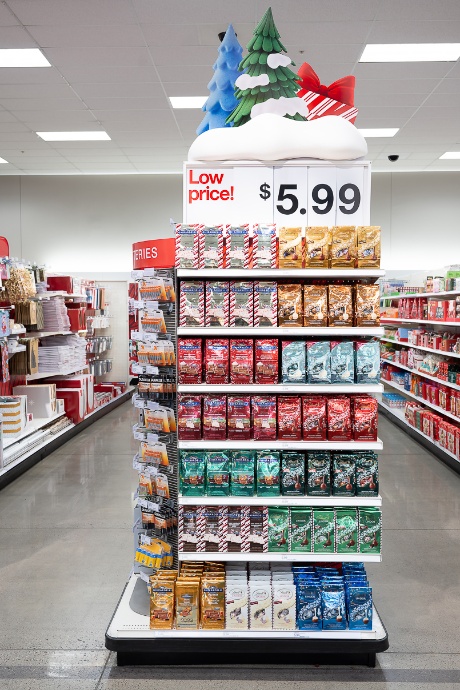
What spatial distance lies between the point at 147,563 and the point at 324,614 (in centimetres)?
91

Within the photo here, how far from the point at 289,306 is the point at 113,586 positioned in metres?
2.12

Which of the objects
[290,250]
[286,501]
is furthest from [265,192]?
[286,501]

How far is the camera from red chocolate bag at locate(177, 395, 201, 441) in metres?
2.91

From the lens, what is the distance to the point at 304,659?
291 centimetres

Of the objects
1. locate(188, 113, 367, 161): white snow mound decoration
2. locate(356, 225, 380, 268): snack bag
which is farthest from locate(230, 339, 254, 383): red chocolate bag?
locate(188, 113, 367, 161): white snow mound decoration

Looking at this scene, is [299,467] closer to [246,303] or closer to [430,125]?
[246,303]

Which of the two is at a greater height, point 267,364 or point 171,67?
point 171,67

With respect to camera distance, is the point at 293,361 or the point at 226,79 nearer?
the point at 293,361

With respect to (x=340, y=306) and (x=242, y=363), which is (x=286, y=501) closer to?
(x=242, y=363)

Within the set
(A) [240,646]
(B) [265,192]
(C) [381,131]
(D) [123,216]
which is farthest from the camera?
(D) [123,216]

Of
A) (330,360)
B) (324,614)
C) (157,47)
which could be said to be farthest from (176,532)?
(157,47)

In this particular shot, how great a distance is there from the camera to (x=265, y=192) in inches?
121

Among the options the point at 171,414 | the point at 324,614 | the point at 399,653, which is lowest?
the point at 399,653

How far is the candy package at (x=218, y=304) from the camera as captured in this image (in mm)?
2902
